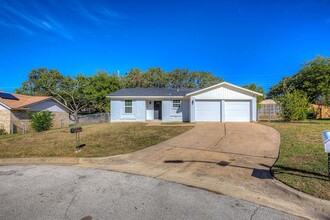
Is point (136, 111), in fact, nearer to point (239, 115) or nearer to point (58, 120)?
point (239, 115)

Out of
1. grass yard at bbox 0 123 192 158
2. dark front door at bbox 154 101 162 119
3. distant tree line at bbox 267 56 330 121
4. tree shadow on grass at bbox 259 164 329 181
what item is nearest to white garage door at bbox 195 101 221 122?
dark front door at bbox 154 101 162 119

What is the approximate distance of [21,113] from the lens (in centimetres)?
2150

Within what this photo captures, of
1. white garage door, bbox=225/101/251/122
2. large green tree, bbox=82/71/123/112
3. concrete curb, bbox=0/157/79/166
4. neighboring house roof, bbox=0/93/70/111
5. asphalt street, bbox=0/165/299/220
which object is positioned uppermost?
large green tree, bbox=82/71/123/112

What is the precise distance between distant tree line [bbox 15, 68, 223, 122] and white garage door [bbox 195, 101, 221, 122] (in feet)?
54.6

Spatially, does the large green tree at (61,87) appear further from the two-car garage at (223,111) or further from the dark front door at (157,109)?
the two-car garage at (223,111)

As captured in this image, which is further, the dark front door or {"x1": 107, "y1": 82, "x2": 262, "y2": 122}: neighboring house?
the dark front door

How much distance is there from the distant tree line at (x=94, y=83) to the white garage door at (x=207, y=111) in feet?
54.6

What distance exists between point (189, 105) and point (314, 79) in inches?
792

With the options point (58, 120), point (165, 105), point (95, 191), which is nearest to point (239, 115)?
point (165, 105)

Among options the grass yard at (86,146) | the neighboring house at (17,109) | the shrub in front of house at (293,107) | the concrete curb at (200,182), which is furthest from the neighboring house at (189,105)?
the concrete curb at (200,182)

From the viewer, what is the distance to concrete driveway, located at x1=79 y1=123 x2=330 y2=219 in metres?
3.73

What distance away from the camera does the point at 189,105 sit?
19812 millimetres

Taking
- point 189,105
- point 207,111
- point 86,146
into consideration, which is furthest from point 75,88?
point 86,146

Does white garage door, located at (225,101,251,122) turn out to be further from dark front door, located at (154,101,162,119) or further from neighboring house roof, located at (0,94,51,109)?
neighboring house roof, located at (0,94,51,109)
